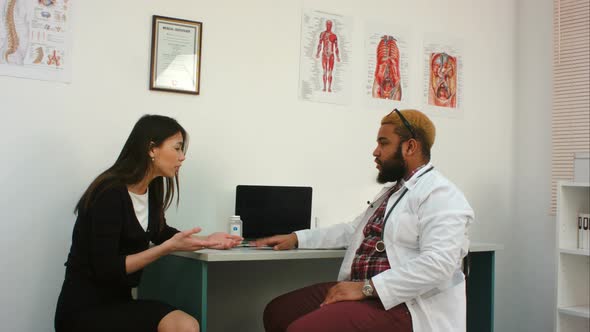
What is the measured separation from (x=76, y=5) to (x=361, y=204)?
1810 mm

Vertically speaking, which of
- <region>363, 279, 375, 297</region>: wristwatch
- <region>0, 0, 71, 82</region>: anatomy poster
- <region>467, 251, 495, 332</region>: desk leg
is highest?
<region>0, 0, 71, 82</region>: anatomy poster

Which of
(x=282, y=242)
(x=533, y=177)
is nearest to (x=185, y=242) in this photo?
(x=282, y=242)

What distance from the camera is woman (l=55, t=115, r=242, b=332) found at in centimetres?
209

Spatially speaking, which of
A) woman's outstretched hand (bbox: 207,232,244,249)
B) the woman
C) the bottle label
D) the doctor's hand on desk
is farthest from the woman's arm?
the bottle label

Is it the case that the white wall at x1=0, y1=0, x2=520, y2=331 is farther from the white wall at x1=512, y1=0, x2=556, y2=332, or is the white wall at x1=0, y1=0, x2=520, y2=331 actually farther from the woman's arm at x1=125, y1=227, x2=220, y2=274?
the woman's arm at x1=125, y1=227, x2=220, y2=274

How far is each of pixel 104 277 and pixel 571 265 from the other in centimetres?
248

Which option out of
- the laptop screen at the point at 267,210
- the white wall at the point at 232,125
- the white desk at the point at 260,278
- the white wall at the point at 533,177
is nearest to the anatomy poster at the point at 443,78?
the white wall at the point at 232,125

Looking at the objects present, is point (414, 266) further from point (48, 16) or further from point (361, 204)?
point (48, 16)

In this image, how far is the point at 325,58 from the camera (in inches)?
133

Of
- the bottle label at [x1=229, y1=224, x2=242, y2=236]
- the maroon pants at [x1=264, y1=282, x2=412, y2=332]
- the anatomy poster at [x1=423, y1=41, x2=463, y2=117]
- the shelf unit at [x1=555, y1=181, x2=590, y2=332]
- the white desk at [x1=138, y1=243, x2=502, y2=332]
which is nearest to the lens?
the maroon pants at [x1=264, y1=282, x2=412, y2=332]

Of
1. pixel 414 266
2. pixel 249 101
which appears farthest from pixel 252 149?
pixel 414 266

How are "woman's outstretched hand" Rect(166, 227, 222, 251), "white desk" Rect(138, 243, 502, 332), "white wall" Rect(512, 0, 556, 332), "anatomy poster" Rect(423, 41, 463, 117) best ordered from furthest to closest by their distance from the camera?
"white wall" Rect(512, 0, 556, 332) < "anatomy poster" Rect(423, 41, 463, 117) < "white desk" Rect(138, 243, 502, 332) < "woman's outstretched hand" Rect(166, 227, 222, 251)

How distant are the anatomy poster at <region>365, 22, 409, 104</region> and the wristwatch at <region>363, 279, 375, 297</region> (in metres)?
1.63

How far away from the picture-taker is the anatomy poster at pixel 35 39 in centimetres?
261
